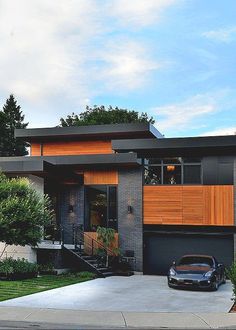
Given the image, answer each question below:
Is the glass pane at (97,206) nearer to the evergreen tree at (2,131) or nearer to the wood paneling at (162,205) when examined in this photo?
the wood paneling at (162,205)

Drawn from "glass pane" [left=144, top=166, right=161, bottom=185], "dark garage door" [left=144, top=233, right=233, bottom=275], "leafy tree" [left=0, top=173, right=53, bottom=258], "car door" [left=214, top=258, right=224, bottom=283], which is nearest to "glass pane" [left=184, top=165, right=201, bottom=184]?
"glass pane" [left=144, top=166, right=161, bottom=185]

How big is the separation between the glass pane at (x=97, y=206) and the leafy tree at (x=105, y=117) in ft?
95.3

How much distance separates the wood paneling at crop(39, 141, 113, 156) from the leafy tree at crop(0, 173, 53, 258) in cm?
743

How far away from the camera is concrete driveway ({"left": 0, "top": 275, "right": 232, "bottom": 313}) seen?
53.1 ft

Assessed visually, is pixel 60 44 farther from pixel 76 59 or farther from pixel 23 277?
pixel 23 277

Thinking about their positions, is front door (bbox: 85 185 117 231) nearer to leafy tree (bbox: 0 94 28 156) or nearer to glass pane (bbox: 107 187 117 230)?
glass pane (bbox: 107 187 117 230)

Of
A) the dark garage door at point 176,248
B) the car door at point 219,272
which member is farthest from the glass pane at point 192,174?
the car door at point 219,272

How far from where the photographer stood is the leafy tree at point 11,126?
2522 inches

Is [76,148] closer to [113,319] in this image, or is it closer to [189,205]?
[189,205]

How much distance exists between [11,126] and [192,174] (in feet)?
151

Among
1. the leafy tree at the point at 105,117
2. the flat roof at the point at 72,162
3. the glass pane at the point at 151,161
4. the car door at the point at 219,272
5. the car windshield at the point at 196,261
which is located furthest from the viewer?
the leafy tree at the point at 105,117

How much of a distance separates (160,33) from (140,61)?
533cm

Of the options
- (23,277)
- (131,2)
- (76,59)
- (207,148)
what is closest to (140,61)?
(76,59)

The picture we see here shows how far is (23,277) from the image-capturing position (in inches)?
883
